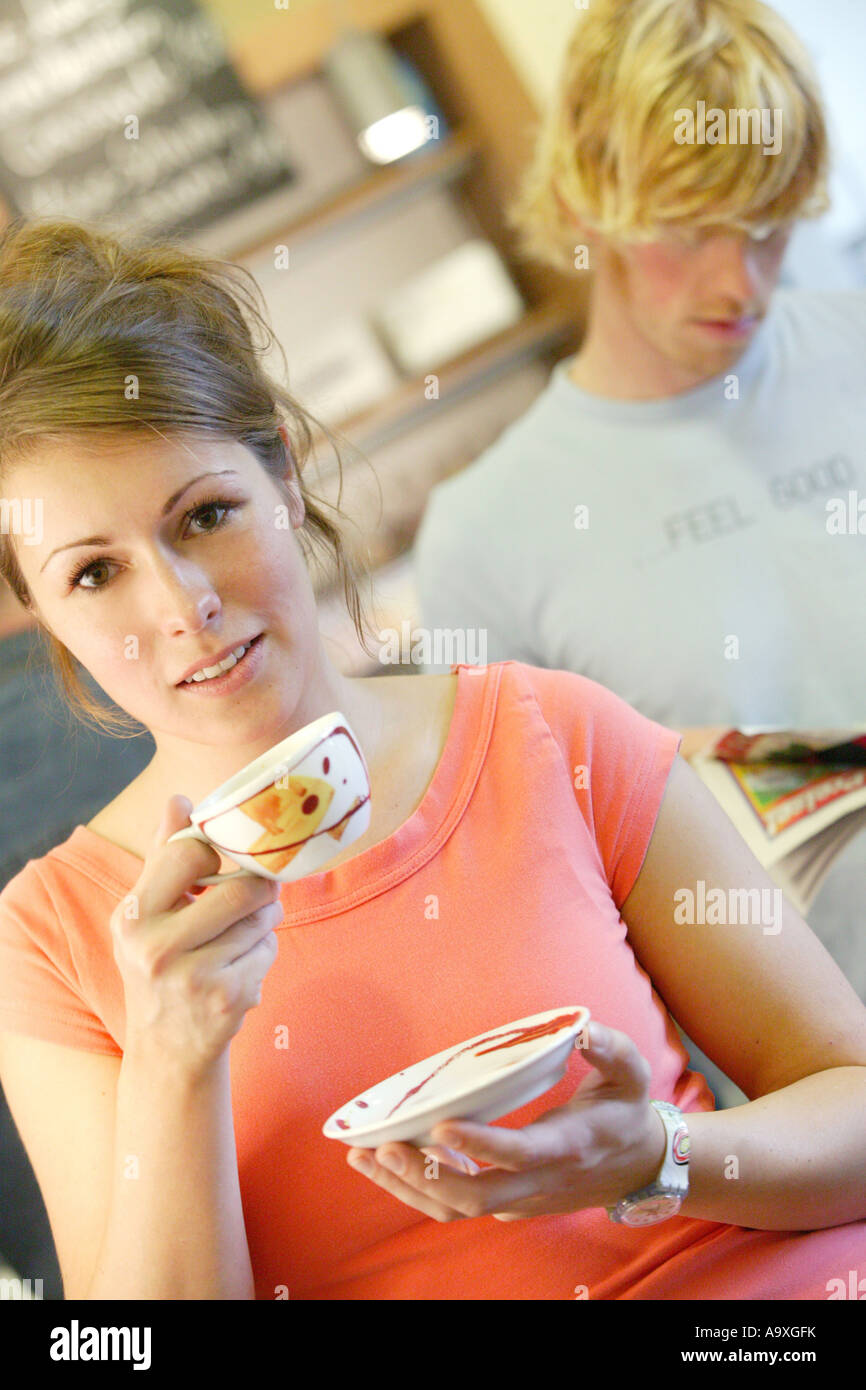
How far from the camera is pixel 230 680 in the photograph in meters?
0.90

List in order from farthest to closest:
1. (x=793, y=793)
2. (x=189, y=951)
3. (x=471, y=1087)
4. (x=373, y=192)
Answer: (x=373, y=192) < (x=793, y=793) < (x=189, y=951) < (x=471, y=1087)

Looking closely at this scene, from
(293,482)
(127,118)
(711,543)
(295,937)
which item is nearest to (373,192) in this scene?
(127,118)

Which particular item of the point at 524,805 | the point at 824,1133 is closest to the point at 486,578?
the point at 524,805

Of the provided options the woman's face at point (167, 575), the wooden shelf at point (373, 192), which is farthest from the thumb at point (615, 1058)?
the wooden shelf at point (373, 192)

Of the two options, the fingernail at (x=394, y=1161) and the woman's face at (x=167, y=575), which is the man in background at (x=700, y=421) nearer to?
the woman's face at (x=167, y=575)

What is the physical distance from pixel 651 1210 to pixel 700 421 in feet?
2.94

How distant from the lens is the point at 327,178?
2.15 metres

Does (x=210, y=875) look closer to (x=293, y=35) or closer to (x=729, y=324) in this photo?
(x=729, y=324)

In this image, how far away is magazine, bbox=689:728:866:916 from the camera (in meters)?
1.17

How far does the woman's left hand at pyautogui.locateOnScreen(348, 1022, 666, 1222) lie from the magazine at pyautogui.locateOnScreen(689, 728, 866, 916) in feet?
1.37

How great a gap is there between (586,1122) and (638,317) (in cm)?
101

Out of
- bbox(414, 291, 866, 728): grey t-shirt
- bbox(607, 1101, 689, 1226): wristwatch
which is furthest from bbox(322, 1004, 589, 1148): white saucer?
bbox(414, 291, 866, 728): grey t-shirt
